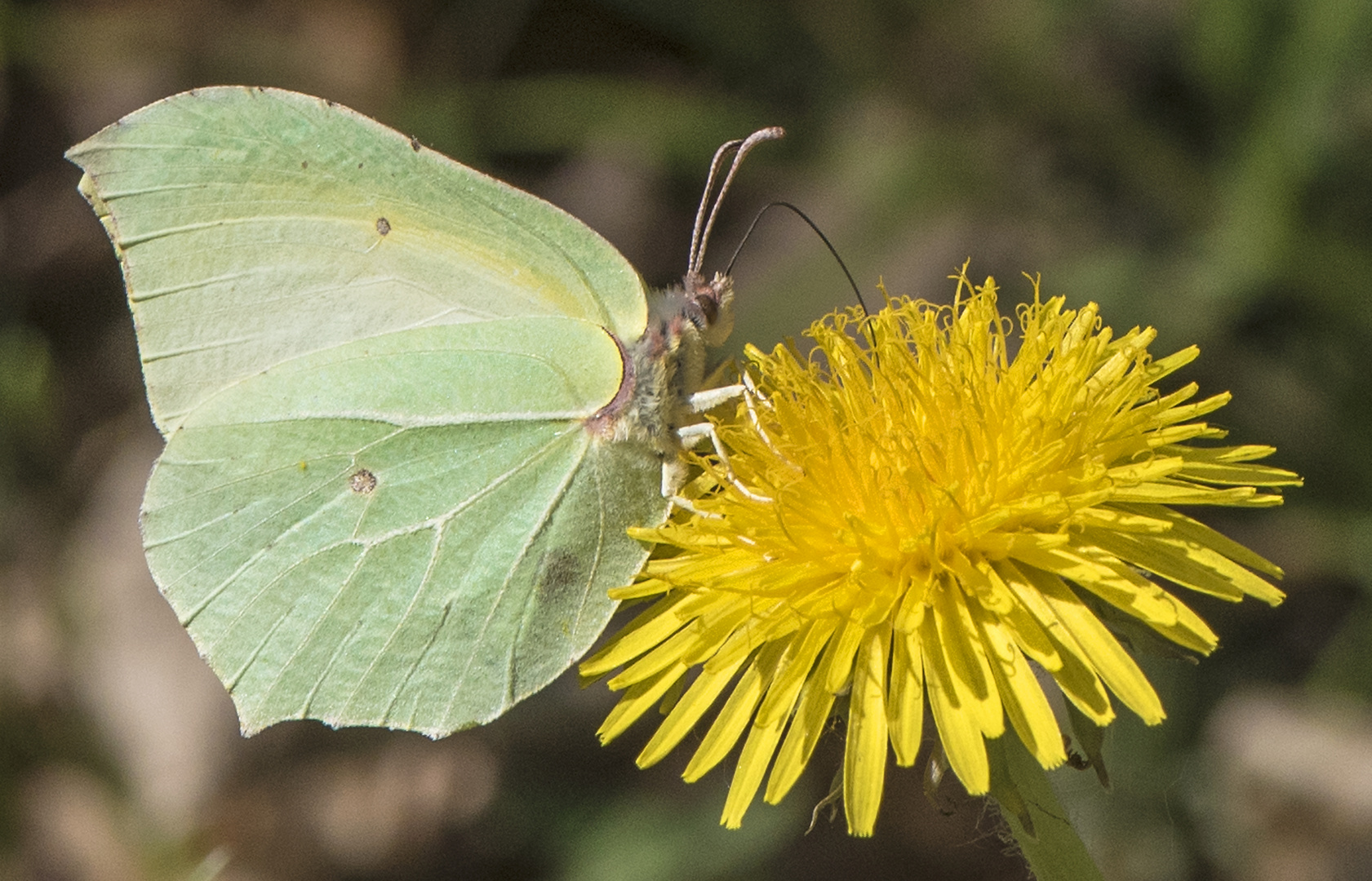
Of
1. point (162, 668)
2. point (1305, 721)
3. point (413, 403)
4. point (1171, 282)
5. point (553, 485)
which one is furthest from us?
point (162, 668)

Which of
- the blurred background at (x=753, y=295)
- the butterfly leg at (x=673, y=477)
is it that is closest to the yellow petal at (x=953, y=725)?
the butterfly leg at (x=673, y=477)

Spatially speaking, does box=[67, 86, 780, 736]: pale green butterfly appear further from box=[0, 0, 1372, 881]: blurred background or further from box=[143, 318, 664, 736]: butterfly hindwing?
box=[0, 0, 1372, 881]: blurred background

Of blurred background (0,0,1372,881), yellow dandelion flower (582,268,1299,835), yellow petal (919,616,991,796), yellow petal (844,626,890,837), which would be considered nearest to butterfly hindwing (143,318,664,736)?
yellow dandelion flower (582,268,1299,835)

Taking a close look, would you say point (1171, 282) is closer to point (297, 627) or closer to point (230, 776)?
point (297, 627)

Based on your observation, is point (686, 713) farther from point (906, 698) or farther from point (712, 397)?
point (712, 397)

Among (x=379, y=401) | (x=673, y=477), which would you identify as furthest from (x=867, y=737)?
(x=379, y=401)

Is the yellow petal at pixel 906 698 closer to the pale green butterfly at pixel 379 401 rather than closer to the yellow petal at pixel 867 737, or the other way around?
the yellow petal at pixel 867 737

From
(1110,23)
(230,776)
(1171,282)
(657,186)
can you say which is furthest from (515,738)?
(1110,23)
